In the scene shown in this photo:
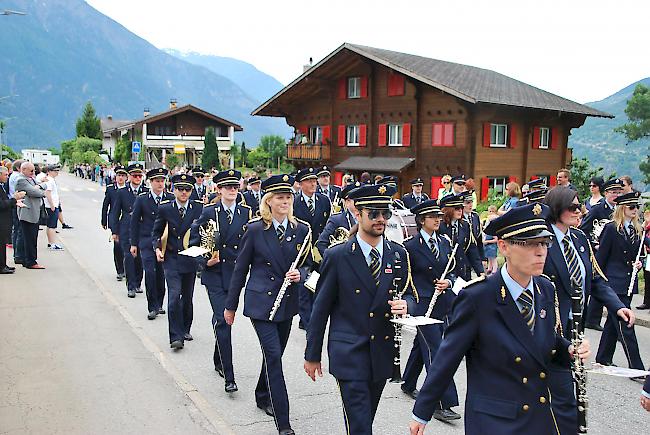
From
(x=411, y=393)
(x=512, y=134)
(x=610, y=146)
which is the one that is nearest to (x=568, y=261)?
(x=411, y=393)

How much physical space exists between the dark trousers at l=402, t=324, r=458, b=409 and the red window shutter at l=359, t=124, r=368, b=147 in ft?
99.2

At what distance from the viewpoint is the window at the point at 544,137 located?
35188 millimetres

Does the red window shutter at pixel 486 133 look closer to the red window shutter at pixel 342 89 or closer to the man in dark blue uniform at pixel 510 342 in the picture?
the red window shutter at pixel 342 89

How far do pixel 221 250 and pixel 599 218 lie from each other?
6820 mm

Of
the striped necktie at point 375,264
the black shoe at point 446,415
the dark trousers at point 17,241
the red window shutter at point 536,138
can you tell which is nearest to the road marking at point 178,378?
the black shoe at point 446,415

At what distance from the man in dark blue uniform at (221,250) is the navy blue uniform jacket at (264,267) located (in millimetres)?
1047

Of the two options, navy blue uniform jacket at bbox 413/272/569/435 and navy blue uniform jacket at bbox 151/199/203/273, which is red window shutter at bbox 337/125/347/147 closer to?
navy blue uniform jacket at bbox 151/199/203/273

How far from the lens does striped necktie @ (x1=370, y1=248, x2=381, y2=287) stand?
188 inches

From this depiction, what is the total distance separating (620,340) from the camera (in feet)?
26.7

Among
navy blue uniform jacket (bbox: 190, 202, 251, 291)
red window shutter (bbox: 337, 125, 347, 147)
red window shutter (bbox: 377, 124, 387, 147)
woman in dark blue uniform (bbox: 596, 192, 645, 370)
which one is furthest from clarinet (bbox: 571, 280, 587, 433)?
red window shutter (bbox: 337, 125, 347, 147)

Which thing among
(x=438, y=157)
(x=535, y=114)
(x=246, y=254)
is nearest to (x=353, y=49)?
(x=438, y=157)

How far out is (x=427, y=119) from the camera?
Result: 33.2 meters

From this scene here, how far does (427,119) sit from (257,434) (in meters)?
28.6

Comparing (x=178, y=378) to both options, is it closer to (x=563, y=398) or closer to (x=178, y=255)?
(x=178, y=255)
